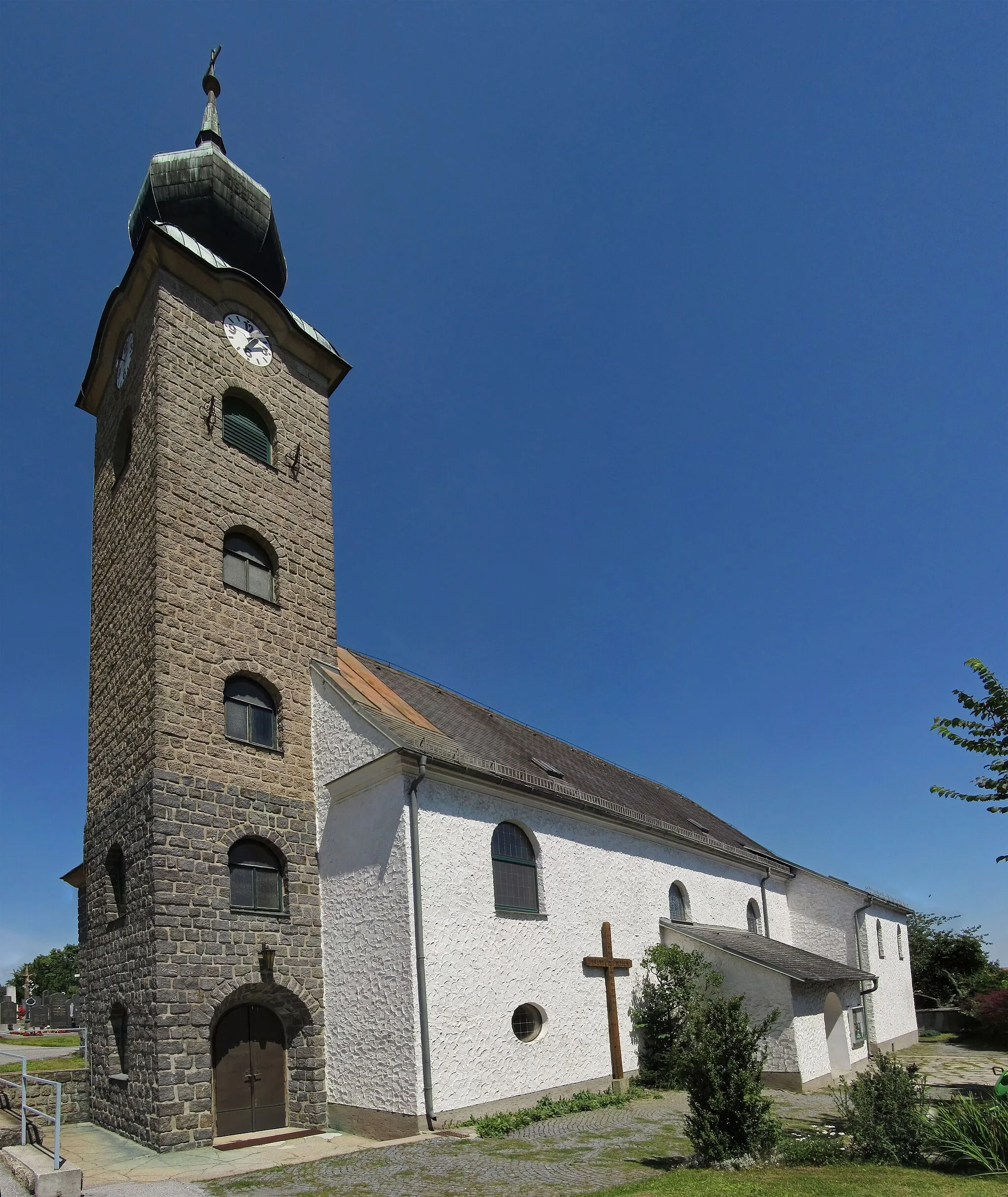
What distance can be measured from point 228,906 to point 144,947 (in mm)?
1256

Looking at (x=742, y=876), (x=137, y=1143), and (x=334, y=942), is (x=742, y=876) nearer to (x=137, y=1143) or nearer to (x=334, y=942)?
(x=334, y=942)

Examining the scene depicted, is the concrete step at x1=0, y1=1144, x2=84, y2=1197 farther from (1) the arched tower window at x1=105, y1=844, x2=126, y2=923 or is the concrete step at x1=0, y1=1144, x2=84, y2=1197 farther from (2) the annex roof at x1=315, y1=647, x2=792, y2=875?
(2) the annex roof at x1=315, y1=647, x2=792, y2=875

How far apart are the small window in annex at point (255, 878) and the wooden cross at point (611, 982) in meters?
5.79

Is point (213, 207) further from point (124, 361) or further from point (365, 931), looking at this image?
point (365, 931)

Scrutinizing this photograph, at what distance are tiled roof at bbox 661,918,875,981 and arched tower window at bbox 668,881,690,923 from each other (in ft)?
0.70

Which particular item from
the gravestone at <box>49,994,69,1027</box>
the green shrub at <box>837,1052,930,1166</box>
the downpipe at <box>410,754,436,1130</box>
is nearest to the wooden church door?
the downpipe at <box>410,754,436,1130</box>

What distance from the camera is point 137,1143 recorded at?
1185cm

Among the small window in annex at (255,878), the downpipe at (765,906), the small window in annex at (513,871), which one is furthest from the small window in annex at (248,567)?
the downpipe at (765,906)

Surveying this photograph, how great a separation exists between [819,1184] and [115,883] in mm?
11117

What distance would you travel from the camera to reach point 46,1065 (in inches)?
677

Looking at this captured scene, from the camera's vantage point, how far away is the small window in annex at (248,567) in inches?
606

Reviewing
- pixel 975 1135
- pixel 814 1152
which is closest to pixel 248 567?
pixel 814 1152

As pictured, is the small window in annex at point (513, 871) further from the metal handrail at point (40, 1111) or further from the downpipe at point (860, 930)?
the downpipe at point (860, 930)

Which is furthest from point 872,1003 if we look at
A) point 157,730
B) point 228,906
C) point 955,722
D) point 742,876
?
point 157,730
